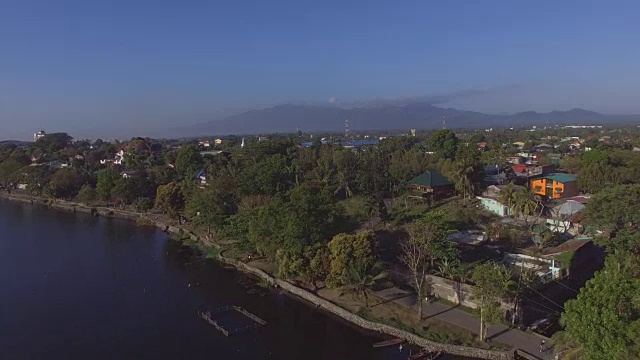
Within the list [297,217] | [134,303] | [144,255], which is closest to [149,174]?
[144,255]

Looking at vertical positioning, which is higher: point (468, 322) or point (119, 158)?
point (119, 158)

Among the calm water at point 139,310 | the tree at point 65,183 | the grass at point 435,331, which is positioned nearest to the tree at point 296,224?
the calm water at point 139,310

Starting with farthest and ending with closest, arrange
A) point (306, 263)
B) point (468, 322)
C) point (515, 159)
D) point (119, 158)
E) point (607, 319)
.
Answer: point (119, 158), point (515, 159), point (306, 263), point (468, 322), point (607, 319)

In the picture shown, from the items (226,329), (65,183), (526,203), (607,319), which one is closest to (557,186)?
(526,203)

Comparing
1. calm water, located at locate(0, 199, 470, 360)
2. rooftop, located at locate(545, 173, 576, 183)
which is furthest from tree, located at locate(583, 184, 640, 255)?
rooftop, located at locate(545, 173, 576, 183)

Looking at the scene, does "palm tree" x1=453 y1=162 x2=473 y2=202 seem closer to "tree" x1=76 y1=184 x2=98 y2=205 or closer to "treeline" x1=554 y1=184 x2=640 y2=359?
"treeline" x1=554 y1=184 x2=640 y2=359

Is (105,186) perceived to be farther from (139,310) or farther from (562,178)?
(562,178)

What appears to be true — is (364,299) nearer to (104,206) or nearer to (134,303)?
(134,303)
